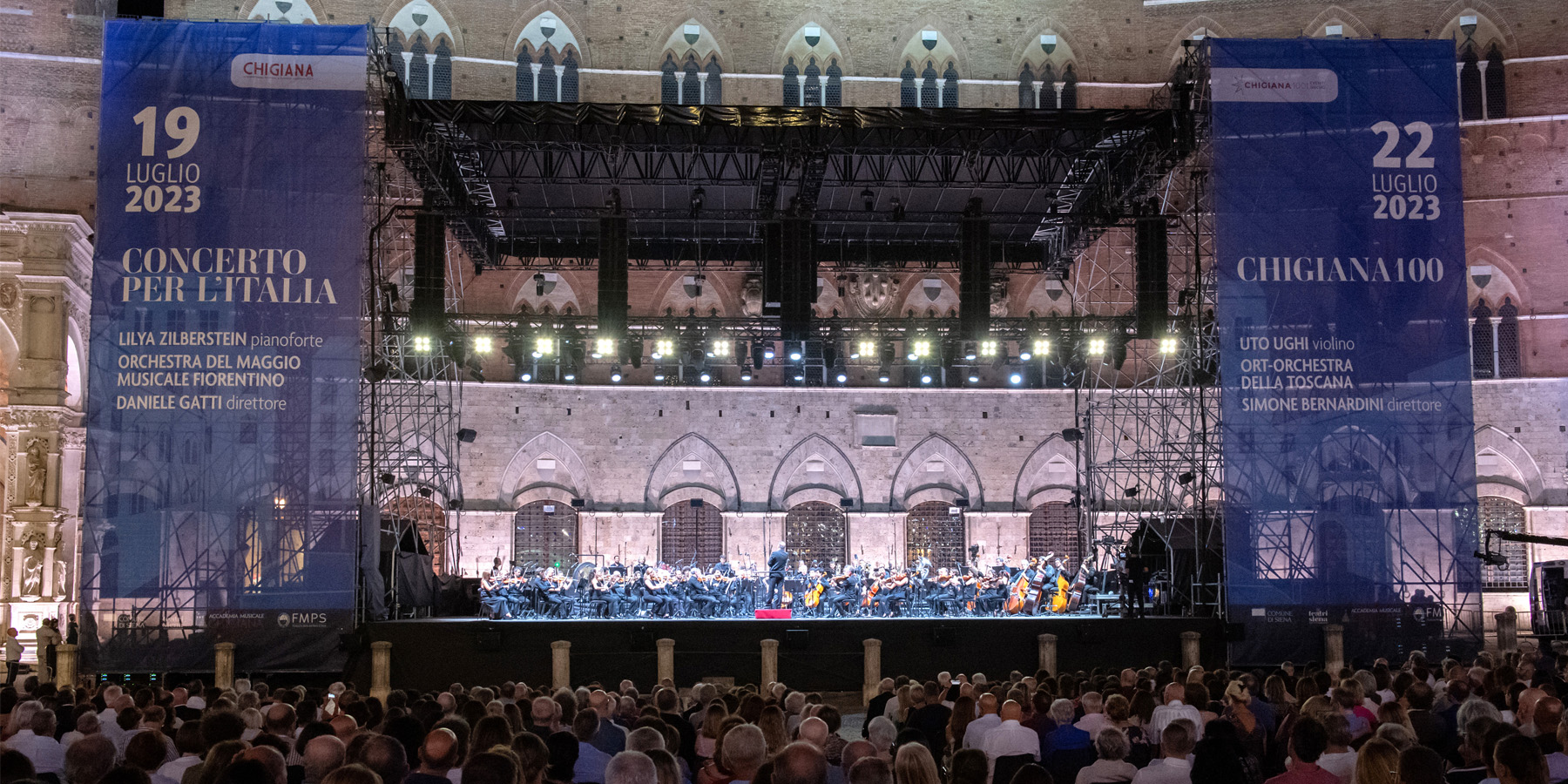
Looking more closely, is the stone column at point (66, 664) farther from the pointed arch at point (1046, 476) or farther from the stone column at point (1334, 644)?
the pointed arch at point (1046, 476)

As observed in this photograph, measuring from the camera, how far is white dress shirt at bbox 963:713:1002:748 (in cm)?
670

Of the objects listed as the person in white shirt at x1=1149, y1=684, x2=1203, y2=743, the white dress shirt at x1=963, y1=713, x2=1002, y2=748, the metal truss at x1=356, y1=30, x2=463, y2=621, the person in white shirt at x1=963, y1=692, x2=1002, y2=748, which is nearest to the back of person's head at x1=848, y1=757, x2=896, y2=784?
the person in white shirt at x1=963, y1=692, x2=1002, y2=748

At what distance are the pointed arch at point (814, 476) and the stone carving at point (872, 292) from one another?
2890mm

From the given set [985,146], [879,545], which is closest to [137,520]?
[985,146]

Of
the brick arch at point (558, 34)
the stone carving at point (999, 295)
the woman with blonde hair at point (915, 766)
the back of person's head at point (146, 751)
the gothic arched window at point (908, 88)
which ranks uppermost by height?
the brick arch at point (558, 34)

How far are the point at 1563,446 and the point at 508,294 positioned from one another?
70.0ft

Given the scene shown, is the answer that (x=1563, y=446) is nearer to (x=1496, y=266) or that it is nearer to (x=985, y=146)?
(x=1496, y=266)

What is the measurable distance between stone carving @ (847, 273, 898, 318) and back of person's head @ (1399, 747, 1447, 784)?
2190cm

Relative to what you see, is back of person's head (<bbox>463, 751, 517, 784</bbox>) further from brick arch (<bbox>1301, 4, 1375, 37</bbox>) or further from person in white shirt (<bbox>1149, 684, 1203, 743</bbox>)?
brick arch (<bbox>1301, 4, 1375, 37</bbox>)

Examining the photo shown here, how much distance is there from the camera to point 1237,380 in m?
15.2

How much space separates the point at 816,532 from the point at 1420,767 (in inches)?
862

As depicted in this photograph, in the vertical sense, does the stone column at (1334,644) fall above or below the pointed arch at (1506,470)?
below

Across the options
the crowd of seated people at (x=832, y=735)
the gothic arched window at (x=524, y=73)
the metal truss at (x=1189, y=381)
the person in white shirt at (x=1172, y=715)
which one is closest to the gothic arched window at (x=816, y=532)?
the metal truss at (x=1189, y=381)

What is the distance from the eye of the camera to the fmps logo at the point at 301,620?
45.9 feet
